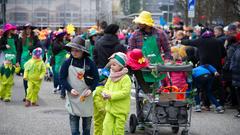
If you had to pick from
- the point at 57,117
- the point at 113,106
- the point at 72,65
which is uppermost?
the point at 72,65

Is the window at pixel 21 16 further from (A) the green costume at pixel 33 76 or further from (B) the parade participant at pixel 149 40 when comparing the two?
(B) the parade participant at pixel 149 40

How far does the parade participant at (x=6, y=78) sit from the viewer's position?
15.3 m

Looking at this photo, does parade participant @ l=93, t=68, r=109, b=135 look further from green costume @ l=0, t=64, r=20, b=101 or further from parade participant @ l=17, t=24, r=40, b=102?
parade participant @ l=17, t=24, r=40, b=102

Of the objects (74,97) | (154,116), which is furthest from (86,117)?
(154,116)

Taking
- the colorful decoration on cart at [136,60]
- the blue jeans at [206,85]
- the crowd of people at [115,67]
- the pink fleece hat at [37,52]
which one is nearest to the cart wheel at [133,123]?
the crowd of people at [115,67]

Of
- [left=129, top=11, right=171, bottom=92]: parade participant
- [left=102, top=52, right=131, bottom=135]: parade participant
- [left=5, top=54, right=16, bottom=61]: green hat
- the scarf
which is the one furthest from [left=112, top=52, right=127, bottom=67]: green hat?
[left=5, top=54, right=16, bottom=61]: green hat

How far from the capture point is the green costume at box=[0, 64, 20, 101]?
15288 mm

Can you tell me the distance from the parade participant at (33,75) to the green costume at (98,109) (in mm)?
5089

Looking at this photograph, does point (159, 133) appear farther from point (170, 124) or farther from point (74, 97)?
point (74, 97)

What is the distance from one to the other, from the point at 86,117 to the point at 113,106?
0.44 m

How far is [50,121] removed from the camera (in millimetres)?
12047

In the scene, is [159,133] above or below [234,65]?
below

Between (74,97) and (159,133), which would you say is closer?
(74,97)

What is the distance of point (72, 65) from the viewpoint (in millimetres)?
8922
